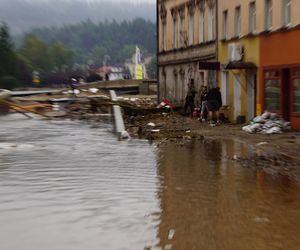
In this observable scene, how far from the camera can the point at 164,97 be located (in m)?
43.9

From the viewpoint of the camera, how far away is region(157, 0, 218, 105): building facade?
32656mm

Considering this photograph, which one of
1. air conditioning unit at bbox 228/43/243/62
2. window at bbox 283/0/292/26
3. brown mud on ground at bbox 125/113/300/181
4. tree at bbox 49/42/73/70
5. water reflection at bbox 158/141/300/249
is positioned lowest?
brown mud on ground at bbox 125/113/300/181

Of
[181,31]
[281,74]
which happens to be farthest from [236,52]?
[181,31]

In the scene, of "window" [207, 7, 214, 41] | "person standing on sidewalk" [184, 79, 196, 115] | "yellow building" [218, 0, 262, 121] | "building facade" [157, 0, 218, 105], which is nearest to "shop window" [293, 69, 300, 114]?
"yellow building" [218, 0, 262, 121]

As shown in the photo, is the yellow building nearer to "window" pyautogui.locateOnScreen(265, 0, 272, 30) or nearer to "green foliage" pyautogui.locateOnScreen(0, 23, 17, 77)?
"window" pyautogui.locateOnScreen(265, 0, 272, 30)

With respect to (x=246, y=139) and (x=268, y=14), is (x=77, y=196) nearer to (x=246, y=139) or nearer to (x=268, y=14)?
(x=246, y=139)

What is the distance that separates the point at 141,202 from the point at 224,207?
1220 mm

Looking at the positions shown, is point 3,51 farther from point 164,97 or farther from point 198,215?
point 198,215

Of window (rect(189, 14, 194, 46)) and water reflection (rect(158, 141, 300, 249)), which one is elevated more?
window (rect(189, 14, 194, 46))

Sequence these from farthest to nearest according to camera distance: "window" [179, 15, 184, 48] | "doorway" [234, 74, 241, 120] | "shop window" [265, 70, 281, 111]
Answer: "window" [179, 15, 184, 48]
"doorway" [234, 74, 241, 120]
"shop window" [265, 70, 281, 111]

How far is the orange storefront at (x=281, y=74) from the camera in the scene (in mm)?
21906

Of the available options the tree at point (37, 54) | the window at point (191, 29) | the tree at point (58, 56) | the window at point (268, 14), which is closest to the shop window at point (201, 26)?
the window at point (191, 29)

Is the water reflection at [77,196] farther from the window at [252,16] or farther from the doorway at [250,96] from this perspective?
→ the window at [252,16]

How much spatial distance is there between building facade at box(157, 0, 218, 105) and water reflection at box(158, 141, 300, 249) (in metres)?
17.1
